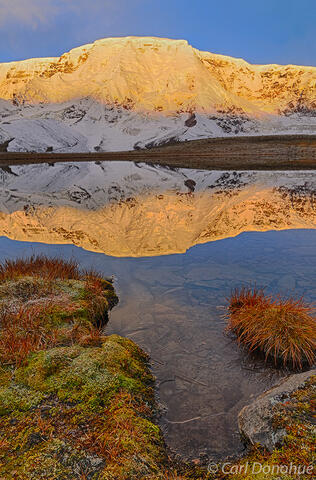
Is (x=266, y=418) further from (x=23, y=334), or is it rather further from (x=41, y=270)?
(x=41, y=270)

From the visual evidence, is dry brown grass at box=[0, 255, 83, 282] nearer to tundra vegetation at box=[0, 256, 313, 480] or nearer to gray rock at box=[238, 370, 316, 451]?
tundra vegetation at box=[0, 256, 313, 480]

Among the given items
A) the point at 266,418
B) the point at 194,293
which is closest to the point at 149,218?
the point at 194,293

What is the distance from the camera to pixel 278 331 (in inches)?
305

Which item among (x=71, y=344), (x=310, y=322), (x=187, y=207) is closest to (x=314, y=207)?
(x=187, y=207)

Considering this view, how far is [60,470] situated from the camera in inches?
151

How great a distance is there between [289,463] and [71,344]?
4.61m

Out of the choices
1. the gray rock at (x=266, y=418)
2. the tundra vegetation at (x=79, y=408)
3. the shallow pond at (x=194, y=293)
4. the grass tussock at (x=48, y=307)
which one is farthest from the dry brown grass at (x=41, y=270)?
the gray rock at (x=266, y=418)

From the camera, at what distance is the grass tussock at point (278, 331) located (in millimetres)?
7266

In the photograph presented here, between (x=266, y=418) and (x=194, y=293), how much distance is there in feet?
19.8

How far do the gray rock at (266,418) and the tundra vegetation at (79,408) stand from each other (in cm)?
13

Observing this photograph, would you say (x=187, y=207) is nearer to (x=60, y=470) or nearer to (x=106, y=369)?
(x=106, y=369)

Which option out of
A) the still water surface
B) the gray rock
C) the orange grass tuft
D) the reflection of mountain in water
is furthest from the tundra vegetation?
the reflection of mountain in water

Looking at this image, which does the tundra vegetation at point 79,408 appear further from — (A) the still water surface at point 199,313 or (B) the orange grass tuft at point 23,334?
(A) the still water surface at point 199,313

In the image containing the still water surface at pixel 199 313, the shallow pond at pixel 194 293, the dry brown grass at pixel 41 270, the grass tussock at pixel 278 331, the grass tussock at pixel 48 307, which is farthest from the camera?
the dry brown grass at pixel 41 270
